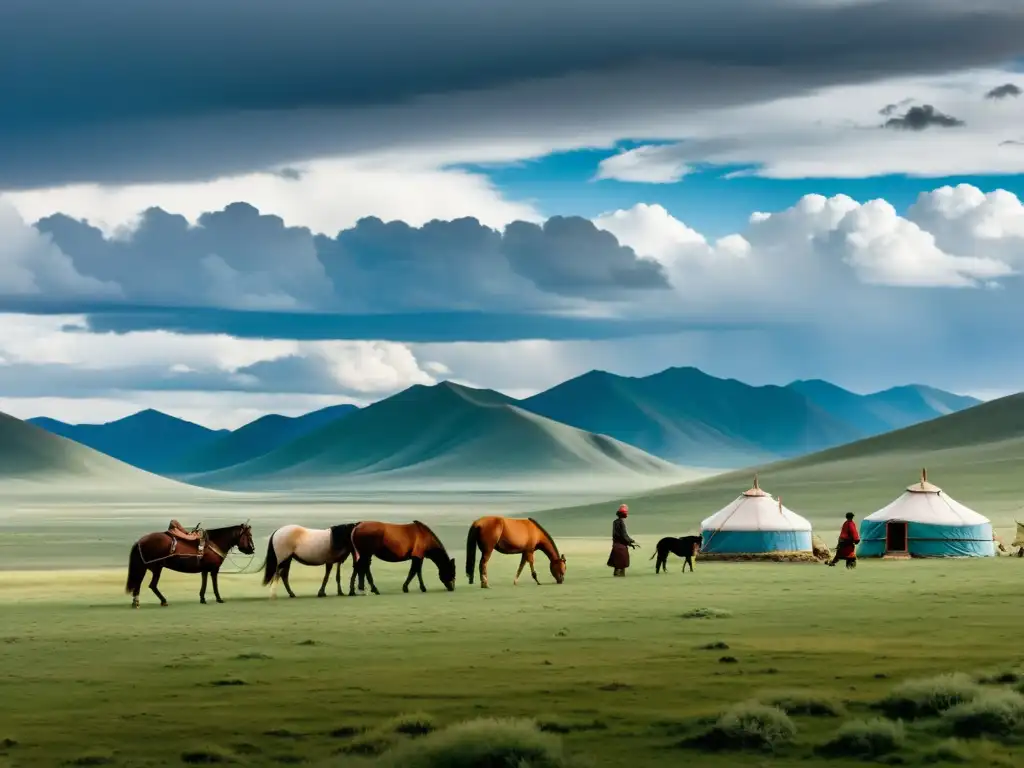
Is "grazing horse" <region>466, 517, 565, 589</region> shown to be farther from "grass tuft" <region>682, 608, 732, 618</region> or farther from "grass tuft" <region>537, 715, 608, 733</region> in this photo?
"grass tuft" <region>537, 715, 608, 733</region>

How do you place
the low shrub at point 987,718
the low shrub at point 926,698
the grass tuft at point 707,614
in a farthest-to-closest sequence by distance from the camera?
the grass tuft at point 707,614, the low shrub at point 926,698, the low shrub at point 987,718

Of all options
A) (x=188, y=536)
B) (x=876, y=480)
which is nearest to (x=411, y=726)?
Answer: (x=188, y=536)

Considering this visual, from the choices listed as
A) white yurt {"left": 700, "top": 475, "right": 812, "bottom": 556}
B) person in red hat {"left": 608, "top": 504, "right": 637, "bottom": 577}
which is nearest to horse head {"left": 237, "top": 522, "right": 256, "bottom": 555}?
person in red hat {"left": 608, "top": 504, "right": 637, "bottom": 577}

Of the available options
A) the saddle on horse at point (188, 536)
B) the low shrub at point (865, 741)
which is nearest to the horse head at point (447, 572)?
the saddle on horse at point (188, 536)

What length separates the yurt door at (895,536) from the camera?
4762 cm

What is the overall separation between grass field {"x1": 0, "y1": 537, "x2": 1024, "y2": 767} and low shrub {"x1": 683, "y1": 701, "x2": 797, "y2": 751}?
0.17 meters

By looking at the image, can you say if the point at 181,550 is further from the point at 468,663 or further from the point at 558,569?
the point at 468,663

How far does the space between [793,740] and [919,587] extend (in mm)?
21011

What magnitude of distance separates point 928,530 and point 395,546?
21117 millimetres

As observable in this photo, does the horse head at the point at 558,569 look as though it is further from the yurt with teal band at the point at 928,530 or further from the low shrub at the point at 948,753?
the low shrub at the point at 948,753

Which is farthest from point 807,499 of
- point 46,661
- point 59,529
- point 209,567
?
point 46,661

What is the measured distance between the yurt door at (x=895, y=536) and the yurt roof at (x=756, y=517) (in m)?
2.88

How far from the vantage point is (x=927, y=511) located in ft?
156

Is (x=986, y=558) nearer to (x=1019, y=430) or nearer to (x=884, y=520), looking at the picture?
(x=884, y=520)
